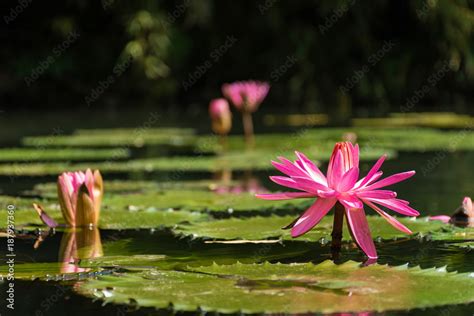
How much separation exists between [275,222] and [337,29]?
8148 mm

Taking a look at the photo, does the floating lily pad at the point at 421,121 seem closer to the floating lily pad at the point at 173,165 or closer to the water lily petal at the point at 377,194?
the floating lily pad at the point at 173,165

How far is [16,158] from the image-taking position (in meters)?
5.28

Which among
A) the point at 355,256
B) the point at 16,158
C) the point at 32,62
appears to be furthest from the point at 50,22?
the point at 355,256

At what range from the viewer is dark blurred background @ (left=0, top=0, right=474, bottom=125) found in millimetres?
10656

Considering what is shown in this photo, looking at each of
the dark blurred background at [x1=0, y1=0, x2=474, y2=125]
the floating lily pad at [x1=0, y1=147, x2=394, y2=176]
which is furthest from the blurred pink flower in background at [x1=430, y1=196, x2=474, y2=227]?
the dark blurred background at [x1=0, y1=0, x2=474, y2=125]

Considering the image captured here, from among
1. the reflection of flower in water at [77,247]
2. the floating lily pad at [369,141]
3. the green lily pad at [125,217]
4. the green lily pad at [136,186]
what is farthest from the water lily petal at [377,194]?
the floating lily pad at [369,141]

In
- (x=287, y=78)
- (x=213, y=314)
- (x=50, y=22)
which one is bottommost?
(x=213, y=314)

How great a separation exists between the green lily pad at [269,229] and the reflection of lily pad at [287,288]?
505 mm

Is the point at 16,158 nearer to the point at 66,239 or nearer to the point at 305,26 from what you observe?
the point at 66,239

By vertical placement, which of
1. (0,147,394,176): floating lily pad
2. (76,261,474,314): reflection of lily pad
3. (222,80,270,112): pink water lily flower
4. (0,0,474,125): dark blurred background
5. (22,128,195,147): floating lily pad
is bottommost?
(76,261,474,314): reflection of lily pad

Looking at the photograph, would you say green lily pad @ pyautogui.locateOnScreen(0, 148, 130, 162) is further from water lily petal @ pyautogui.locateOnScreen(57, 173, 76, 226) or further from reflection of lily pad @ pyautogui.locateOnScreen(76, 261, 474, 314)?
reflection of lily pad @ pyautogui.locateOnScreen(76, 261, 474, 314)

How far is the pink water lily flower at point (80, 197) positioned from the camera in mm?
2816

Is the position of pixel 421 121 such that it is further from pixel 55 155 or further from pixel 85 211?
pixel 85 211

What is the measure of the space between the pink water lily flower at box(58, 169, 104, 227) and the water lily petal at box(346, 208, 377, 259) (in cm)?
92
